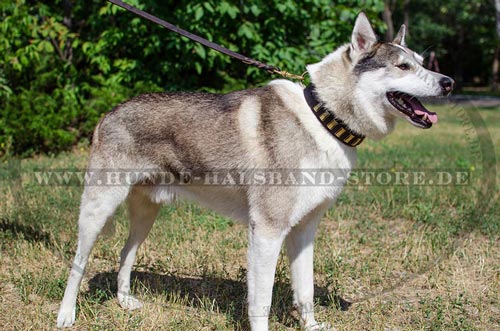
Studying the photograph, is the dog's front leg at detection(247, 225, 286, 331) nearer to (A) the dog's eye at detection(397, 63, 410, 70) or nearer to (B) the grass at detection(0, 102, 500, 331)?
(B) the grass at detection(0, 102, 500, 331)

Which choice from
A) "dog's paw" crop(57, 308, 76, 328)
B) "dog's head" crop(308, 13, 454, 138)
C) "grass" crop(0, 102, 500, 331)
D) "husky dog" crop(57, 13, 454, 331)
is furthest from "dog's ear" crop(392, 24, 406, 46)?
"dog's paw" crop(57, 308, 76, 328)

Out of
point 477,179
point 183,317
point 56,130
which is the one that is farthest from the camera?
point 56,130

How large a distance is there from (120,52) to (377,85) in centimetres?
765

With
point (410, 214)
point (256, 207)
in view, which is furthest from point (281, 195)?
point (410, 214)

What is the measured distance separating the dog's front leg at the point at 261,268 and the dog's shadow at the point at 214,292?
392 millimetres

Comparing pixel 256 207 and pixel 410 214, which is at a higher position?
pixel 256 207

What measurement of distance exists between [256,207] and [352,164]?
2.30 feet

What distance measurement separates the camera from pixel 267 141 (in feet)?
11.3

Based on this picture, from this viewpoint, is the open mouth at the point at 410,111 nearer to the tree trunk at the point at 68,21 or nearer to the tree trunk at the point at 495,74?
the tree trunk at the point at 68,21

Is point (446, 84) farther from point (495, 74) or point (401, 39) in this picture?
point (495, 74)

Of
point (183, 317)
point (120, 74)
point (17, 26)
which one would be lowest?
point (183, 317)

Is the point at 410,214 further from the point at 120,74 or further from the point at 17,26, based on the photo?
the point at 17,26

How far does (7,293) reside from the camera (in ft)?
13.6

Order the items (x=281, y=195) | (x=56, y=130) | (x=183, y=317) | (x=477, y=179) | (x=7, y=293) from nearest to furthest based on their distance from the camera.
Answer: (x=281, y=195) < (x=183, y=317) < (x=7, y=293) < (x=477, y=179) < (x=56, y=130)
